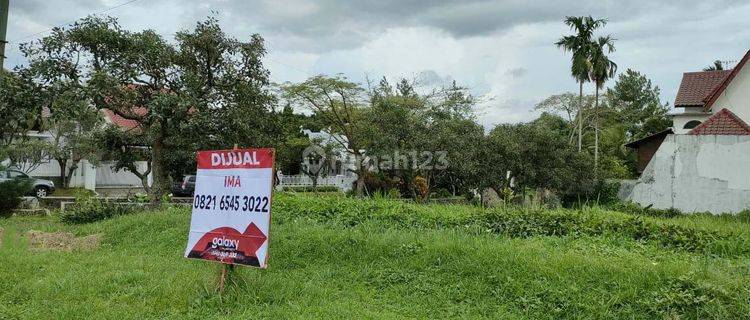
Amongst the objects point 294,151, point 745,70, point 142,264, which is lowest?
point 142,264

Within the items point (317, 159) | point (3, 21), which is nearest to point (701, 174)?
point (3, 21)

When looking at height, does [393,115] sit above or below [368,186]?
above

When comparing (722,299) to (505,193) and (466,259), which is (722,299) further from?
(505,193)

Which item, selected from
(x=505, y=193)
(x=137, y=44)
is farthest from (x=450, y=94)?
(x=137, y=44)

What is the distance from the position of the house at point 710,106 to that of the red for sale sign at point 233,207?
689 inches

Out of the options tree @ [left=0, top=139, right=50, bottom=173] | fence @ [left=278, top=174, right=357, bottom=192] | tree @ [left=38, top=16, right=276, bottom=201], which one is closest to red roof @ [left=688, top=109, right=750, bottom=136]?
tree @ [left=38, top=16, right=276, bottom=201]

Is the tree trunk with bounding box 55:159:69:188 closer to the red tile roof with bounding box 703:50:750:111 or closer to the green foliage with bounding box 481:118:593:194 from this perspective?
the green foliage with bounding box 481:118:593:194

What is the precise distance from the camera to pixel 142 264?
22.6 ft

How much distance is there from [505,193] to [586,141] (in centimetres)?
2584

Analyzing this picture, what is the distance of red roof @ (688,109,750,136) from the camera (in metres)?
17.8

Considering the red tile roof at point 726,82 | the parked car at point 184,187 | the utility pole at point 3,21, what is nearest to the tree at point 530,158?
the red tile roof at point 726,82

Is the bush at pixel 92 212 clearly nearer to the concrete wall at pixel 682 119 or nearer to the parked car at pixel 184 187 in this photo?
the parked car at pixel 184 187

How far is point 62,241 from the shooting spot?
940 centimetres

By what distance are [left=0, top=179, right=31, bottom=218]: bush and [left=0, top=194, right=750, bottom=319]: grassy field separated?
8.78 meters
